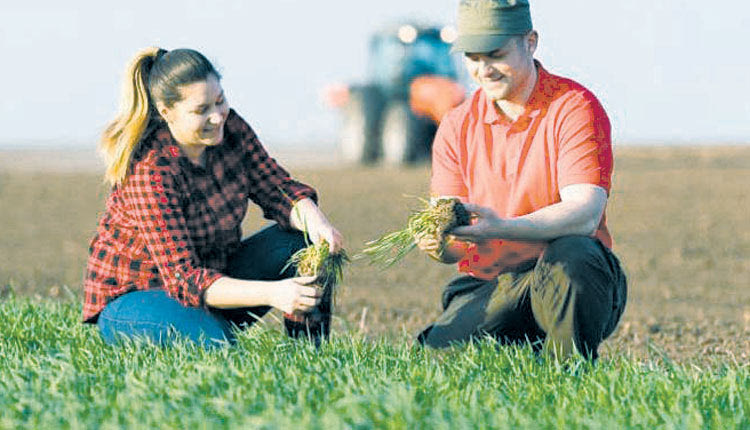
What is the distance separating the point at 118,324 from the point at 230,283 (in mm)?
558

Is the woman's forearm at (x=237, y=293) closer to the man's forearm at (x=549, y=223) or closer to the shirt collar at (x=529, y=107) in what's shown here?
the man's forearm at (x=549, y=223)

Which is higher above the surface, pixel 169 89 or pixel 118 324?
pixel 169 89

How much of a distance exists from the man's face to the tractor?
1433 centimetres

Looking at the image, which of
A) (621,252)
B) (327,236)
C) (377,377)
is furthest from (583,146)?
(621,252)

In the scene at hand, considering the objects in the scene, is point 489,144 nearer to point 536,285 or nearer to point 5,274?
point 536,285

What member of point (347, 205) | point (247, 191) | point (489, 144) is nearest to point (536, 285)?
point (489, 144)

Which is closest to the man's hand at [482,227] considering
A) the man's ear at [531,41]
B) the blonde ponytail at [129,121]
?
the man's ear at [531,41]

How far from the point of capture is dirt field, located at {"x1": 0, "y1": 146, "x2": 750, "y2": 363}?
21.0ft

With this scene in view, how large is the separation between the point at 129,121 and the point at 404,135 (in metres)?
15.6

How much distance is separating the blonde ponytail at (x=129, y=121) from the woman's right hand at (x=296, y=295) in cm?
81

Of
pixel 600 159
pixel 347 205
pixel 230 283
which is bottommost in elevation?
pixel 347 205

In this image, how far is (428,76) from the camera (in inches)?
773

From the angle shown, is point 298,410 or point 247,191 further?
point 247,191

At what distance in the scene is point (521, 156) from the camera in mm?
4461
